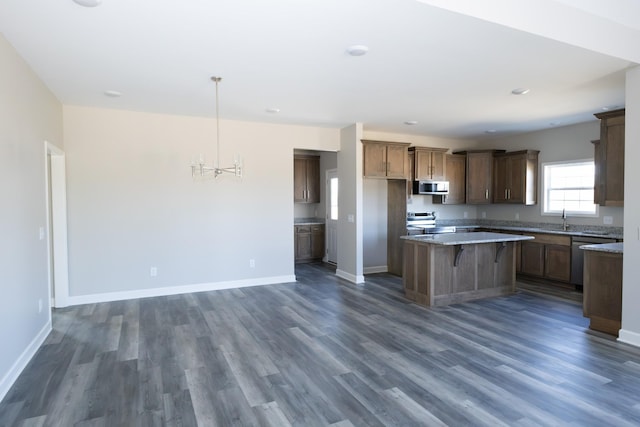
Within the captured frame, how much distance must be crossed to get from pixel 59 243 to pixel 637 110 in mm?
6649

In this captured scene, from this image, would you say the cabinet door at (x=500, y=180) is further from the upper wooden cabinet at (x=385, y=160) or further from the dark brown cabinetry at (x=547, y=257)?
the upper wooden cabinet at (x=385, y=160)

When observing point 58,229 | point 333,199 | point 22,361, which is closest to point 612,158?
point 333,199

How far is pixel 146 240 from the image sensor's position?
17.4ft

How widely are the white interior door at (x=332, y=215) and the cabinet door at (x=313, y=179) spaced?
0.46 metres

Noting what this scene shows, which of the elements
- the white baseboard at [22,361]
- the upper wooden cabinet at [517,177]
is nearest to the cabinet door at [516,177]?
the upper wooden cabinet at [517,177]

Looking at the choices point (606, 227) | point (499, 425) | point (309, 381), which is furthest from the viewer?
point (606, 227)

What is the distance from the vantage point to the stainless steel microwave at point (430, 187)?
22.6ft

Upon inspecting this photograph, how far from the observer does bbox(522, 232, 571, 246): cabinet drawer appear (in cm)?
583

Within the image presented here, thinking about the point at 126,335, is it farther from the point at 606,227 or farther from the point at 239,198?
the point at 606,227

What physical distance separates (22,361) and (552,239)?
7007 mm

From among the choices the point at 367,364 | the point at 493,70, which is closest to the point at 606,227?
the point at 493,70

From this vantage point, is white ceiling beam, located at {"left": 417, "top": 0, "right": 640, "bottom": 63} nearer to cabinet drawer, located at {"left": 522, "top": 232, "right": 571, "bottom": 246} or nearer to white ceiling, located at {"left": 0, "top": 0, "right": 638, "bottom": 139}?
white ceiling, located at {"left": 0, "top": 0, "right": 638, "bottom": 139}

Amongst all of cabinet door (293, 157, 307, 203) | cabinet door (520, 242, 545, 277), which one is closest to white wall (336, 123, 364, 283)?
cabinet door (293, 157, 307, 203)

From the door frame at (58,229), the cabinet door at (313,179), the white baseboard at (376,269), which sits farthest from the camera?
the cabinet door at (313,179)
